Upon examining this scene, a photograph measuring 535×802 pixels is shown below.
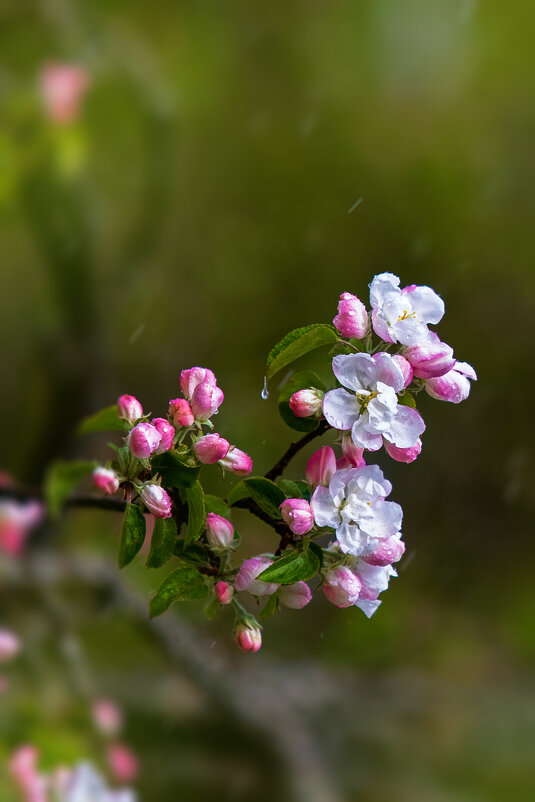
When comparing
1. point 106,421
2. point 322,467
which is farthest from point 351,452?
point 106,421

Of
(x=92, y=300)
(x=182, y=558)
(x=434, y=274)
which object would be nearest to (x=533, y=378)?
(x=434, y=274)

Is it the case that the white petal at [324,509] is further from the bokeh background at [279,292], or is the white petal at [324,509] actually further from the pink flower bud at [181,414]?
the bokeh background at [279,292]

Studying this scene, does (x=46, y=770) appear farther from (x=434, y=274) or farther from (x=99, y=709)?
(x=434, y=274)

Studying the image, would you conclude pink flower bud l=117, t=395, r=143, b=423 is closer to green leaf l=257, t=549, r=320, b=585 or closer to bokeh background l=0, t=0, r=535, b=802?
green leaf l=257, t=549, r=320, b=585

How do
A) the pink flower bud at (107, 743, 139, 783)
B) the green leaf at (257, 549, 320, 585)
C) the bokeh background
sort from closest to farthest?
the green leaf at (257, 549, 320, 585)
the pink flower bud at (107, 743, 139, 783)
the bokeh background

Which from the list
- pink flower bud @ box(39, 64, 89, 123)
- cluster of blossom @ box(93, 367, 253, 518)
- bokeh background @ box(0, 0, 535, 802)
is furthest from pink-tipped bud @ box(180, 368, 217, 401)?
pink flower bud @ box(39, 64, 89, 123)

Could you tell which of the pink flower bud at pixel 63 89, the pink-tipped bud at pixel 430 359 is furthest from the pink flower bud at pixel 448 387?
the pink flower bud at pixel 63 89
